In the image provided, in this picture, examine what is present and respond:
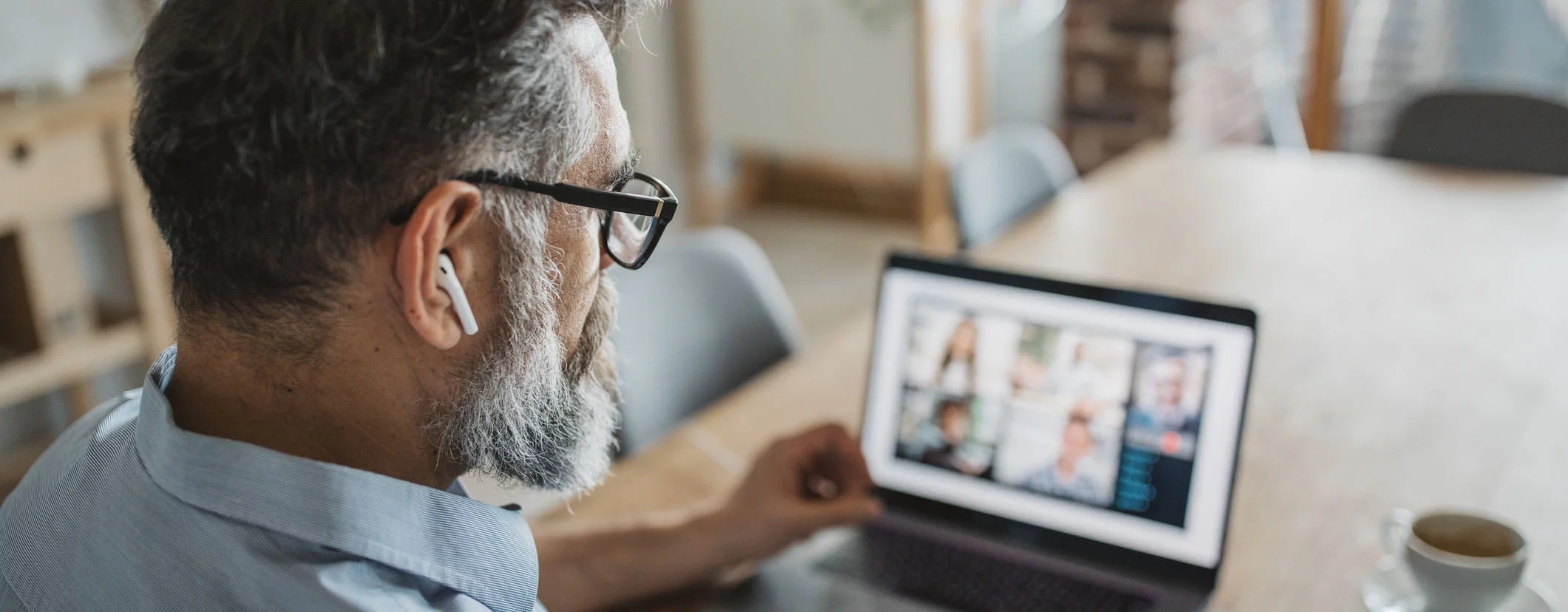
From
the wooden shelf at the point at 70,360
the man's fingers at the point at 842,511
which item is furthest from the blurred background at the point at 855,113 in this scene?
the man's fingers at the point at 842,511

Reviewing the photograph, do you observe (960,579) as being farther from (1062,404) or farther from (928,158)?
(928,158)

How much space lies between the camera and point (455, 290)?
2.51 feet

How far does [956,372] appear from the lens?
128 cm

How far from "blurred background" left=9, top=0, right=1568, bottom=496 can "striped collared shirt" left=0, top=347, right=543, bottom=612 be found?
5.75 feet

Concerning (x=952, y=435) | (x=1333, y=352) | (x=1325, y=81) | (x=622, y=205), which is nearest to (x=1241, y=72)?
(x=1325, y=81)

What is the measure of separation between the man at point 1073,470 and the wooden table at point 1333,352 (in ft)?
0.47

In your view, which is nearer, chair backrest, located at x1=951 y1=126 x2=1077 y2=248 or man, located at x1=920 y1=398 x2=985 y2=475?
man, located at x1=920 y1=398 x2=985 y2=475

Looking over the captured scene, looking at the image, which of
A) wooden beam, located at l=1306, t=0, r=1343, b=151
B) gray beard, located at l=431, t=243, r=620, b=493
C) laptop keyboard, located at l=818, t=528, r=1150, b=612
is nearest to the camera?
gray beard, located at l=431, t=243, r=620, b=493

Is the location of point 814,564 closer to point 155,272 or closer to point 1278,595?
point 1278,595

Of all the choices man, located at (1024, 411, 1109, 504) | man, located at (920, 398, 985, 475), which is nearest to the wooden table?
man, located at (1024, 411, 1109, 504)

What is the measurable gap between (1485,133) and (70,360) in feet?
9.41

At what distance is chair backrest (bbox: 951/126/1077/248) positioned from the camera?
2.44 metres

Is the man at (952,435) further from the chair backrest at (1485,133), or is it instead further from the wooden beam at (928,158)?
the wooden beam at (928,158)

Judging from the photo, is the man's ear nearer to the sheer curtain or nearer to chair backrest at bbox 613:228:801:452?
chair backrest at bbox 613:228:801:452
